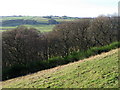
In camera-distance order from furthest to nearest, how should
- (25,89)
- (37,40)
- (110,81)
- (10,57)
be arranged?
1. (37,40)
2. (10,57)
3. (25,89)
4. (110,81)

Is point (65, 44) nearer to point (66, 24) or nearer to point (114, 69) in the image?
point (66, 24)

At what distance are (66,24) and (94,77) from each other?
2956 cm

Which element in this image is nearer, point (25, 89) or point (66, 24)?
point (25, 89)

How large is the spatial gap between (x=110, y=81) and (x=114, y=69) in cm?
173

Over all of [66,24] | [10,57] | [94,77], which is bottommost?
[10,57]

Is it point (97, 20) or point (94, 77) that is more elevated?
point (97, 20)

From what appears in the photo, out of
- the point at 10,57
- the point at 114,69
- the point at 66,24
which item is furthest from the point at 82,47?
the point at 114,69

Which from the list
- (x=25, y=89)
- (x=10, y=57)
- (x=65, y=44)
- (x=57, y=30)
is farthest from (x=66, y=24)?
(x=25, y=89)

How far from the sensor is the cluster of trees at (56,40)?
30.7 meters

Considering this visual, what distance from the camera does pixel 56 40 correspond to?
35125mm

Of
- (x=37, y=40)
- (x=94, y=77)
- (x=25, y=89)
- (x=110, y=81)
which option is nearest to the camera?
(x=110, y=81)

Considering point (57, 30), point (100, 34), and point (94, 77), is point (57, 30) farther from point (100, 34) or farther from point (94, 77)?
point (94, 77)

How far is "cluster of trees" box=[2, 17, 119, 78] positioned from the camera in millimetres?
30672

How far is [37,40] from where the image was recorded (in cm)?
3256
